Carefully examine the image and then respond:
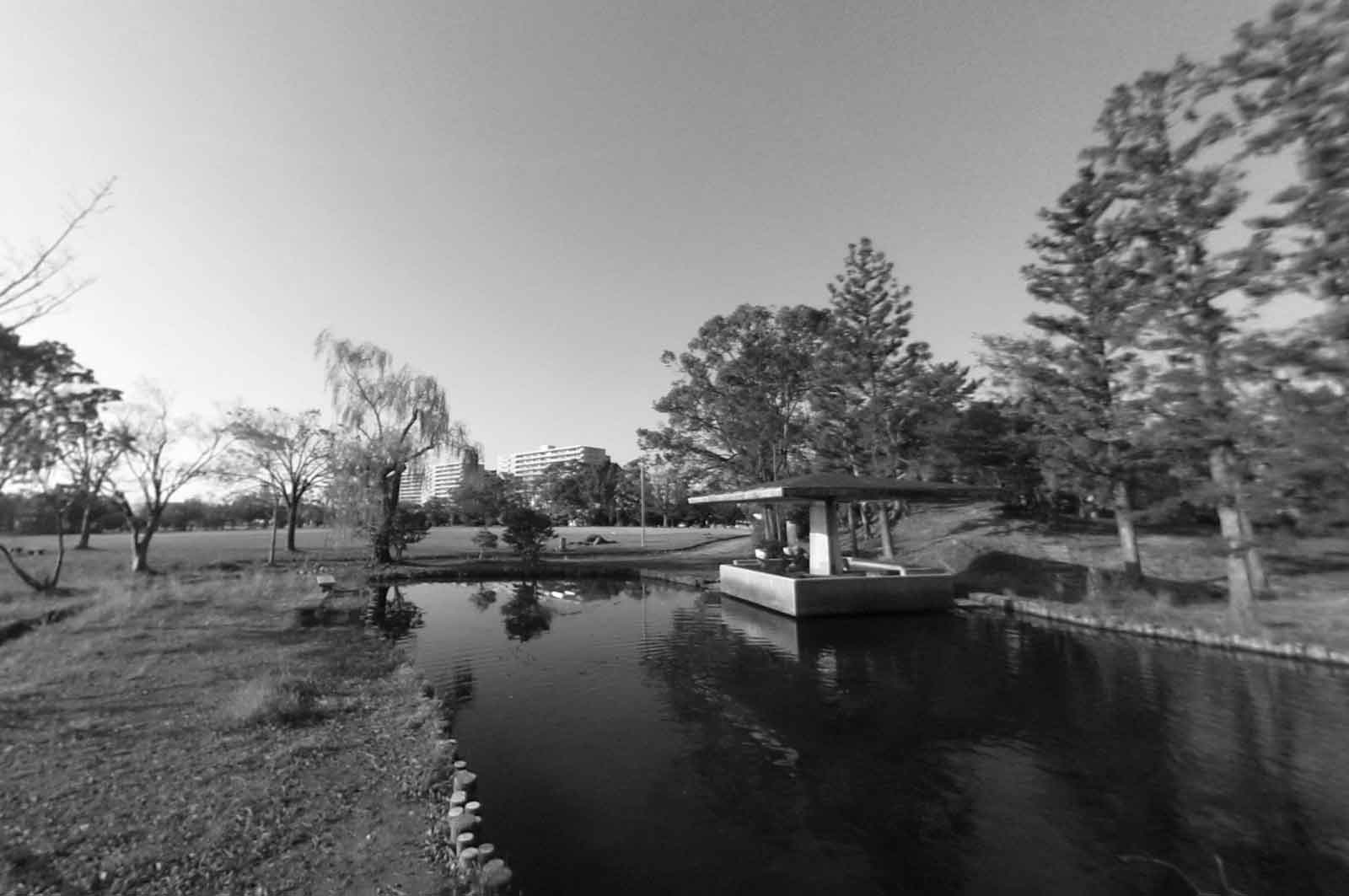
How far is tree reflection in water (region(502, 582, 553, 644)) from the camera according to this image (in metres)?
15.5

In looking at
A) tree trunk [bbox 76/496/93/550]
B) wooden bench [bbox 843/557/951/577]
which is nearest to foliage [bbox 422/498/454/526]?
tree trunk [bbox 76/496/93/550]

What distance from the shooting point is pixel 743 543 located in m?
38.8

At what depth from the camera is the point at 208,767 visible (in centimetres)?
601

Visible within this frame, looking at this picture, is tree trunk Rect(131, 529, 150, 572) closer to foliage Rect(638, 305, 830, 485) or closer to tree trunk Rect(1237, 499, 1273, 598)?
foliage Rect(638, 305, 830, 485)

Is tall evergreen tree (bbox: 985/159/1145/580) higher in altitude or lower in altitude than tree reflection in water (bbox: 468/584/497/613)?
higher

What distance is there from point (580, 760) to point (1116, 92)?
19587 millimetres

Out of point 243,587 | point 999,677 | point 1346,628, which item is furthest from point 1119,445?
point 243,587

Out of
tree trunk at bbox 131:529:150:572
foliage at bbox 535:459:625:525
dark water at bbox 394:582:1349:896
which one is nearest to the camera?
dark water at bbox 394:582:1349:896

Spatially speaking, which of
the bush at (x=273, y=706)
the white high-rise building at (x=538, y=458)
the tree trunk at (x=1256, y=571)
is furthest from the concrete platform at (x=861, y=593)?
the white high-rise building at (x=538, y=458)

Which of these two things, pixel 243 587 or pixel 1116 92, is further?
pixel 243 587

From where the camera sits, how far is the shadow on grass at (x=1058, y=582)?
1647 centimetres

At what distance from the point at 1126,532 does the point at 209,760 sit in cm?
2233

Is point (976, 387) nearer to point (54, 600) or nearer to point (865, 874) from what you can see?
point (865, 874)

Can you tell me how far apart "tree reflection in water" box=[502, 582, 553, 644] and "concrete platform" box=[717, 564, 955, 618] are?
7061 mm
